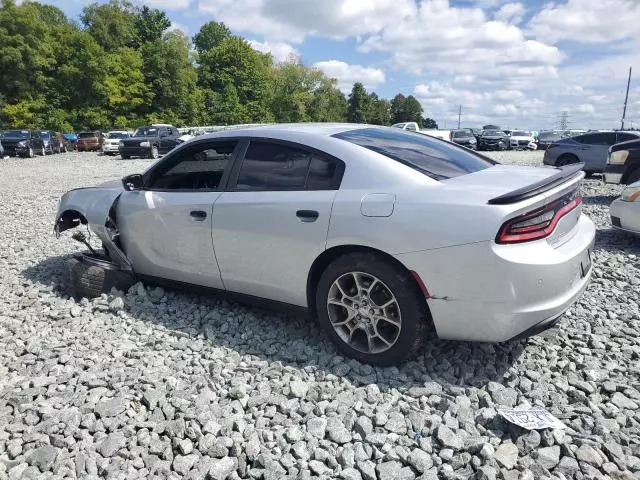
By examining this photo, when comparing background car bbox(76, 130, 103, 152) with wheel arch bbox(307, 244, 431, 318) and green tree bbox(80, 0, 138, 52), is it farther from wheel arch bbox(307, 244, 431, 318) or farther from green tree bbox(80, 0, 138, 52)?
wheel arch bbox(307, 244, 431, 318)

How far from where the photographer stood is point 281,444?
2.57 metres

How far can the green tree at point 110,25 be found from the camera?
63094mm

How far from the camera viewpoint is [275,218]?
137 inches

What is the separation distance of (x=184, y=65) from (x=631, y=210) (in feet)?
216

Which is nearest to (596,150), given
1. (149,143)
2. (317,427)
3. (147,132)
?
(317,427)

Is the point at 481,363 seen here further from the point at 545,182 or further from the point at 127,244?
the point at 127,244

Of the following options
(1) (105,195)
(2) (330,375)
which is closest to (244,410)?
(2) (330,375)

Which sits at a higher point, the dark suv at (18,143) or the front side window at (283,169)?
the front side window at (283,169)

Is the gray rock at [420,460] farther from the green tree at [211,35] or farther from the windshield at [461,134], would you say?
the green tree at [211,35]

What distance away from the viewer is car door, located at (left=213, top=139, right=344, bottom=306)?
3.33 m

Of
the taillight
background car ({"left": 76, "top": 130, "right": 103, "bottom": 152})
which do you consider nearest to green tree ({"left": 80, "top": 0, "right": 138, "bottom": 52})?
background car ({"left": 76, "top": 130, "right": 103, "bottom": 152})

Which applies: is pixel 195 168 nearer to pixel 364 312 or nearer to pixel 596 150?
pixel 364 312

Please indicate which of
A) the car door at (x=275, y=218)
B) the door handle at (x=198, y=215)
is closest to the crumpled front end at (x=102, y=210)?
A: the door handle at (x=198, y=215)

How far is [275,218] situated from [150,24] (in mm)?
76103
